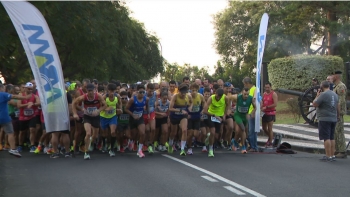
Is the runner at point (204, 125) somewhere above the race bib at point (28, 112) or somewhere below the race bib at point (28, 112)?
below

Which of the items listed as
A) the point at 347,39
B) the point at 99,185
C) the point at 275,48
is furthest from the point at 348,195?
the point at 275,48

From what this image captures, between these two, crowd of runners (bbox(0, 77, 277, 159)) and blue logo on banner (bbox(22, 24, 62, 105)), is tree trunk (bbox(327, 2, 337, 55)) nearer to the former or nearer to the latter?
crowd of runners (bbox(0, 77, 277, 159))

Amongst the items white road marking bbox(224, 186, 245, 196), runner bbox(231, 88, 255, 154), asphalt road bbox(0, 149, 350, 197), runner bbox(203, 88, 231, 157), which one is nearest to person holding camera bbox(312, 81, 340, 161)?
asphalt road bbox(0, 149, 350, 197)

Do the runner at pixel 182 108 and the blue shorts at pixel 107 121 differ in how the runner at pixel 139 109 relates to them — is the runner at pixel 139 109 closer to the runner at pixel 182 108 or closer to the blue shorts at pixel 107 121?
the blue shorts at pixel 107 121

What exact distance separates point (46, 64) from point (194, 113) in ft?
14.6

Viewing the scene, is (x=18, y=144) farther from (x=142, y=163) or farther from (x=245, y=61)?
(x=245, y=61)

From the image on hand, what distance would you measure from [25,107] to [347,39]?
87.8 feet

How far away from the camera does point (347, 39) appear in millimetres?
37688

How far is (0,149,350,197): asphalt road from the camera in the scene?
9398 millimetres

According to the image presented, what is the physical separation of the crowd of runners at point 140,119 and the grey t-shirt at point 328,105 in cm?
216

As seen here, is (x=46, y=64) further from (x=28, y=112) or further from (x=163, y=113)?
(x=28, y=112)

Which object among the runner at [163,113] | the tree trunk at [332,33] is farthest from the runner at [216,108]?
the tree trunk at [332,33]

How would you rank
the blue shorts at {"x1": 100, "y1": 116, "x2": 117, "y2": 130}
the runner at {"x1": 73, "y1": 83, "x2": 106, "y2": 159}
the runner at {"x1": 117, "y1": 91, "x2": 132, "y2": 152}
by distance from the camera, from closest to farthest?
the runner at {"x1": 73, "y1": 83, "x2": 106, "y2": 159}, the blue shorts at {"x1": 100, "y1": 116, "x2": 117, "y2": 130}, the runner at {"x1": 117, "y1": 91, "x2": 132, "y2": 152}

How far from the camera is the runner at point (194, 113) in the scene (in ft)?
48.6
